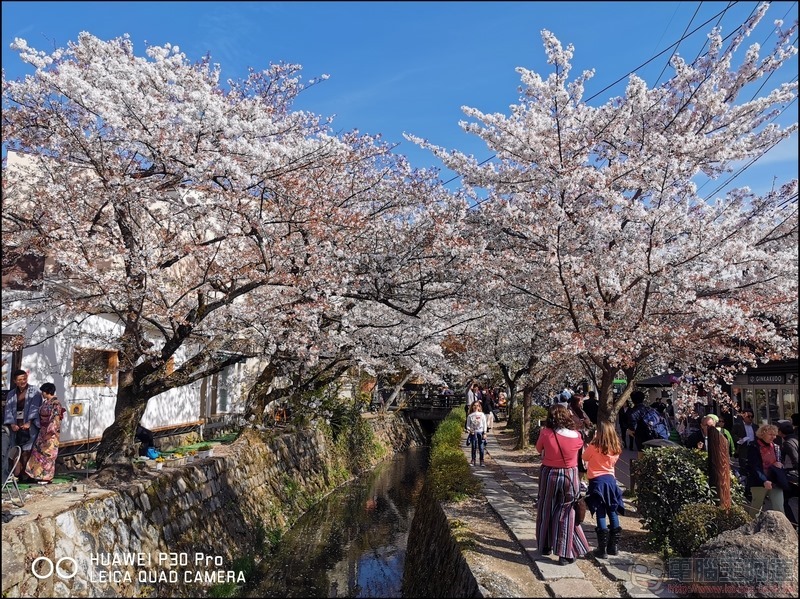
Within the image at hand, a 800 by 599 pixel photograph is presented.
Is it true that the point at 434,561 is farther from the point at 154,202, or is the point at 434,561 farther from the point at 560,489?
the point at 154,202

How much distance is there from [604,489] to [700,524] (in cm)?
105

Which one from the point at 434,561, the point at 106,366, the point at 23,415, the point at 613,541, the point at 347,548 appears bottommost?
the point at 347,548

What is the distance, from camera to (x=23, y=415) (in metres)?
8.30

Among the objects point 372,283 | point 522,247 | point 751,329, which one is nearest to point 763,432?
point 751,329

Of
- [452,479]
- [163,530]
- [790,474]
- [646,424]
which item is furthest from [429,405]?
[790,474]

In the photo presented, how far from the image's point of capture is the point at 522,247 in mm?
9836

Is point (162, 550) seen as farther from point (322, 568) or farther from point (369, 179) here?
point (369, 179)

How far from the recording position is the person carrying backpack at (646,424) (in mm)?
11828

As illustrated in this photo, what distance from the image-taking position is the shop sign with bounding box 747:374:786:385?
13.1 m

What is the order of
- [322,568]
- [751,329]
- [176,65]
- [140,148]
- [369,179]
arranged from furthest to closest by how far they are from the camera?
[369,179] < [322,568] < [176,65] < [140,148] < [751,329]

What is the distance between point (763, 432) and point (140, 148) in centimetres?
964

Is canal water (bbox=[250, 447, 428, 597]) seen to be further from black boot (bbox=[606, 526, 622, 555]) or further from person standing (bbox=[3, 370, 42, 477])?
black boot (bbox=[606, 526, 622, 555])

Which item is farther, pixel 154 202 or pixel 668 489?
pixel 154 202

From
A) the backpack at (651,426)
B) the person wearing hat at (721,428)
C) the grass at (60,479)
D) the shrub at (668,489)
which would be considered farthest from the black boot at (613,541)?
the grass at (60,479)
